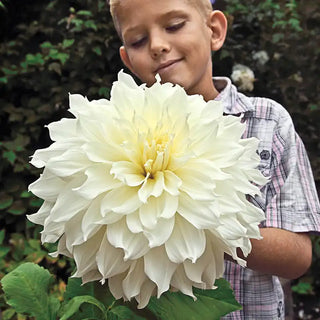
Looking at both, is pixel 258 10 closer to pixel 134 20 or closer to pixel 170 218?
pixel 134 20

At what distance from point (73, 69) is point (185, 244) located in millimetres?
2291

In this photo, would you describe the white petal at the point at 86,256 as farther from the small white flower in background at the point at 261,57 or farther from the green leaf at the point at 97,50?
the small white flower in background at the point at 261,57

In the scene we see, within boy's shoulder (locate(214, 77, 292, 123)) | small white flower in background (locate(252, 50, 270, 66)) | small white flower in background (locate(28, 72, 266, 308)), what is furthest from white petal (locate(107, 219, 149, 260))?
small white flower in background (locate(252, 50, 270, 66))

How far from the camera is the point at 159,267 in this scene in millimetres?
489

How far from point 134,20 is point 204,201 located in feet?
1.70

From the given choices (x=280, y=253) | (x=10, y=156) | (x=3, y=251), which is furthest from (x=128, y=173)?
(x=10, y=156)

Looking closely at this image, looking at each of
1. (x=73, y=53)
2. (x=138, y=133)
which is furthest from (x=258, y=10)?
(x=138, y=133)

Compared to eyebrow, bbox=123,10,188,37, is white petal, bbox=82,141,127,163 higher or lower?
higher

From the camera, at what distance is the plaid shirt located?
951mm

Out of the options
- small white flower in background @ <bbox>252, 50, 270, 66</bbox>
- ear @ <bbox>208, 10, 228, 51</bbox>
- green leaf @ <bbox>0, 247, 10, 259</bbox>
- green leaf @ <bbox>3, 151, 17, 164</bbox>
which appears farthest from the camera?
small white flower in background @ <bbox>252, 50, 270, 66</bbox>

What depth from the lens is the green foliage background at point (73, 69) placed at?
2527 millimetres

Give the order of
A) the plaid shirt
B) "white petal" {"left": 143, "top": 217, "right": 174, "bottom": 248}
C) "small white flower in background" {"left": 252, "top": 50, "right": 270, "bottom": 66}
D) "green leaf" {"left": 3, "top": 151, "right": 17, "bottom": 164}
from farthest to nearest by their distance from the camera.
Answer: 1. "small white flower in background" {"left": 252, "top": 50, "right": 270, "bottom": 66}
2. "green leaf" {"left": 3, "top": 151, "right": 17, "bottom": 164}
3. the plaid shirt
4. "white petal" {"left": 143, "top": 217, "right": 174, "bottom": 248}

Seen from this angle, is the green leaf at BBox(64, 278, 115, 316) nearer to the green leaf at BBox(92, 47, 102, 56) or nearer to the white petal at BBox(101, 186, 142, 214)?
the white petal at BBox(101, 186, 142, 214)

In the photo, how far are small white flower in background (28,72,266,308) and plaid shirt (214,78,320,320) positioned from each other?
0.41m
